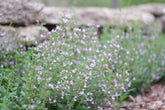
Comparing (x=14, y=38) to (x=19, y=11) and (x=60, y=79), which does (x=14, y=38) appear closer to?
(x=19, y=11)

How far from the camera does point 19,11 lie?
3.51m

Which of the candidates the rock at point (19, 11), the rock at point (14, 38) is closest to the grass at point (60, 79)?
the rock at point (14, 38)

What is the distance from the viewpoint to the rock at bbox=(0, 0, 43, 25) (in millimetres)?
3295

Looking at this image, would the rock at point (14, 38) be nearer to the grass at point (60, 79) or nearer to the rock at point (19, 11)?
the grass at point (60, 79)

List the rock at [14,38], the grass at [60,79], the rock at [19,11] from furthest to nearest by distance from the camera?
the rock at [19,11] → the rock at [14,38] → the grass at [60,79]

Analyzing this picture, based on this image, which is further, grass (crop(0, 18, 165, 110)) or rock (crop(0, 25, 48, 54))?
rock (crop(0, 25, 48, 54))

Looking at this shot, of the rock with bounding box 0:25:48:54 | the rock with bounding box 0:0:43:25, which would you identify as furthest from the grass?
the rock with bounding box 0:0:43:25

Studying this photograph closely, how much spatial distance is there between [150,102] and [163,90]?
64 cm

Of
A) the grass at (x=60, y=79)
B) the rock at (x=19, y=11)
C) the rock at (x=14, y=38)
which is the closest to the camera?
the grass at (x=60, y=79)

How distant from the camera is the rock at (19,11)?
10.8 feet

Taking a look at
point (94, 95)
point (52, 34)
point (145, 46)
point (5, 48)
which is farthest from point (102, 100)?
point (145, 46)

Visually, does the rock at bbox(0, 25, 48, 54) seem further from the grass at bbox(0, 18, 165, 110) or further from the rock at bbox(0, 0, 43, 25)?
the rock at bbox(0, 0, 43, 25)

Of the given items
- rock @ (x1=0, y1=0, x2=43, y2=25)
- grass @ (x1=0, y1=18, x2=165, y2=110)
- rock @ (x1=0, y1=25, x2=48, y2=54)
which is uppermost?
rock @ (x1=0, y1=0, x2=43, y2=25)

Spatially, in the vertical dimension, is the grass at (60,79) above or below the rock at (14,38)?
below
